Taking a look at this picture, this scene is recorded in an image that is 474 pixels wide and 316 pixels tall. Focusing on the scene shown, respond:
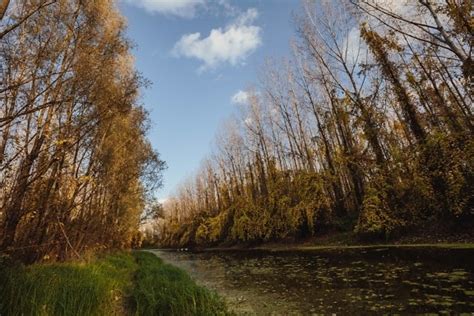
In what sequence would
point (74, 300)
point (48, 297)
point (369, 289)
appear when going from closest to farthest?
point (48, 297) → point (74, 300) → point (369, 289)

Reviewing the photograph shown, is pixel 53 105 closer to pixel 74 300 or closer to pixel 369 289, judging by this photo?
pixel 74 300

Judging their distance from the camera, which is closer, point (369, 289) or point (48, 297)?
point (48, 297)

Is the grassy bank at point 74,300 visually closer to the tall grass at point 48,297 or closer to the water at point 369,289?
the tall grass at point 48,297

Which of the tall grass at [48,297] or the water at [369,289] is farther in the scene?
the water at [369,289]

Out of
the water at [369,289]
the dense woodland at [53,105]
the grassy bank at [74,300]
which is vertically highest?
the dense woodland at [53,105]

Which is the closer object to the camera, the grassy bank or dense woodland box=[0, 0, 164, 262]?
the grassy bank

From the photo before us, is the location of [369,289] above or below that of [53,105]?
below

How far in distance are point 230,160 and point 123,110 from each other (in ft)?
116

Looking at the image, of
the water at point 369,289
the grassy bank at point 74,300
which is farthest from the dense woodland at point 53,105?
the water at point 369,289

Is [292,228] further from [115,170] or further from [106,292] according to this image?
[106,292]

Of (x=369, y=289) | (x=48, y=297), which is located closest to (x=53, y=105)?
(x=48, y=297)

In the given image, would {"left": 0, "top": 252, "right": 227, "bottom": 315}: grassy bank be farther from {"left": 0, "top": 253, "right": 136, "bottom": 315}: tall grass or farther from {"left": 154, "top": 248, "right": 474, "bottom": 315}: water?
{"left": 154, "top": 248, "right": 474, "bottom": 315}: water

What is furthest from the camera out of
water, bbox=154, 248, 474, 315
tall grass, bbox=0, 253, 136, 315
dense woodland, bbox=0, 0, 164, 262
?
dense woodland, bbox=0, 0, 164, 262

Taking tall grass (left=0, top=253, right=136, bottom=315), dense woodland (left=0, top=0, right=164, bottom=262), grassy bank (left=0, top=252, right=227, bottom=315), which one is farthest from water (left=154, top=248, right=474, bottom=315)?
dense woodland (left=0, top=0, right=164, bottom=262)
